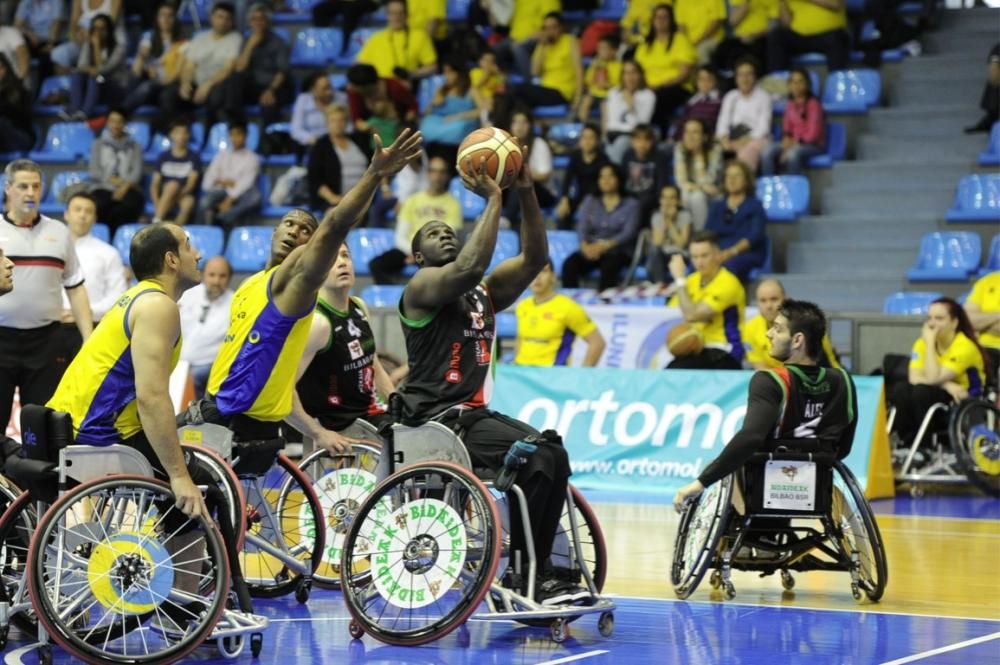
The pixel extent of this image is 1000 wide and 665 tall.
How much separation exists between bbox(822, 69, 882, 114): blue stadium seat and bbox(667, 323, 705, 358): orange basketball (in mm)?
4318

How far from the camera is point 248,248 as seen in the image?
51.3 ft

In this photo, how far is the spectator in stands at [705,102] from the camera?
586 inches

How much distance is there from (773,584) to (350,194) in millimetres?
3264

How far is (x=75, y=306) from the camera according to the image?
8414 mm

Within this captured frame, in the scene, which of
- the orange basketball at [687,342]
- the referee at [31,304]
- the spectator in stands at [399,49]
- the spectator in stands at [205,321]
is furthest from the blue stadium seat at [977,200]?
the referee at [31,304]

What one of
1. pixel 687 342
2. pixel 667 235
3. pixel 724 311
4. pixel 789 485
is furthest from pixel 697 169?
pixel 789 485

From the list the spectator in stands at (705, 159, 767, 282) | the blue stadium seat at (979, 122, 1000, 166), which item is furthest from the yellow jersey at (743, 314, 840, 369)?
the blue stadium seat at (979, 122, 1000, 166)

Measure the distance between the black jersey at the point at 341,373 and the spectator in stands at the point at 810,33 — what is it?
8724mm

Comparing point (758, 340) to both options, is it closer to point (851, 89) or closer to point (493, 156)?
point (851, 89)

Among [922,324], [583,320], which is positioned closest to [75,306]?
[583,320]

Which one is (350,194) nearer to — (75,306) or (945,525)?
(75,306)

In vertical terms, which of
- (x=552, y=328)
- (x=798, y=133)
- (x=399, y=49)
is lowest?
(x=552, y=328)

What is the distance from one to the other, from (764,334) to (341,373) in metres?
4.69

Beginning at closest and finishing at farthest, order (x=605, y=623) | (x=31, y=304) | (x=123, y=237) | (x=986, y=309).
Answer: (x=605, y=623) < (x=31, y=304) < (x=986, y=309) < (x=123, y=237)
